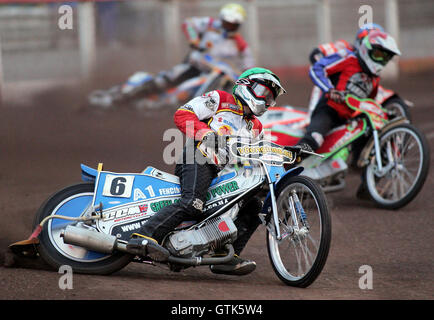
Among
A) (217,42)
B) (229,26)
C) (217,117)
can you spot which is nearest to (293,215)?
(217,117)

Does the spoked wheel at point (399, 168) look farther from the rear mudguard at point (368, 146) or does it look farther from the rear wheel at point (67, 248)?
the rear wheel at point (67, 248)

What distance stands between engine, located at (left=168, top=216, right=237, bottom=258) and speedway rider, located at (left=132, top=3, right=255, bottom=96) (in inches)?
327

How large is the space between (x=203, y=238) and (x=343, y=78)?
3773 mm

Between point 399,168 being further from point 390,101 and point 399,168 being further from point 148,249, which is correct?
point 148,249

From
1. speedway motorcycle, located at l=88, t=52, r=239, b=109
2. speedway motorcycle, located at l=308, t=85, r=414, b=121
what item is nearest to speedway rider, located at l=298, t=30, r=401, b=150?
speedway motorcycle, located at l=308, t=85, r=414, b=121

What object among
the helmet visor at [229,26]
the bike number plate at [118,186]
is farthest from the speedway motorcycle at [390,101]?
the helmet visor at [229,26]

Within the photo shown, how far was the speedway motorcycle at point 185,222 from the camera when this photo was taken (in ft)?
19.1

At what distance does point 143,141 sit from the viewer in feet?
39.7

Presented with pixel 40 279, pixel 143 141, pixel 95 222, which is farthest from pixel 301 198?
pixel 143 141

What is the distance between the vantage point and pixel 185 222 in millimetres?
6090

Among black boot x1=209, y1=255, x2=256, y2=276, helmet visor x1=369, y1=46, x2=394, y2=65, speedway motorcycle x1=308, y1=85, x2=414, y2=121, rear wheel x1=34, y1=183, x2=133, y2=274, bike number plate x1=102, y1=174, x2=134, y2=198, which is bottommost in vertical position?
black boot x1=209, y1=255, x2=256, y2=276

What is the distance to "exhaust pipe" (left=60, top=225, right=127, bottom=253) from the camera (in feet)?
19.1

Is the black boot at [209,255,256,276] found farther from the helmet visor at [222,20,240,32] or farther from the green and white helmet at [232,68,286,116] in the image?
the helmet visor at [222,20,240,32]

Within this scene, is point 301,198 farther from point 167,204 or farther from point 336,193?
point 336,193
